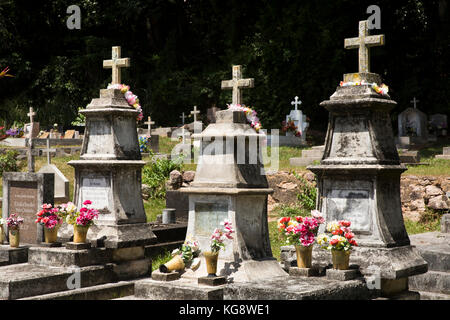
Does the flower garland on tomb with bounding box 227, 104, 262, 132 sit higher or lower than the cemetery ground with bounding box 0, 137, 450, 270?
higher

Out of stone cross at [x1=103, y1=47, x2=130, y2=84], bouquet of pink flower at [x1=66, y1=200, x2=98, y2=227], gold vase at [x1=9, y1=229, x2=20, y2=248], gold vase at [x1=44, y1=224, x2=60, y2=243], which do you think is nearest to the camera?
bouquet of pink flower at [x1=66, y1=200, x2=98, y2=227]

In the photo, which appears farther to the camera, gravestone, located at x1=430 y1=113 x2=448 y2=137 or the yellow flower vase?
gravestone, located at x1=430 y1=113 x2=448 y2=137

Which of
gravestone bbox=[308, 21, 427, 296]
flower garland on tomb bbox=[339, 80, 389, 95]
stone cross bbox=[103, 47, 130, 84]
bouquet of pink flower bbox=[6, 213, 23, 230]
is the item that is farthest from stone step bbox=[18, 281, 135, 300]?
flower garland on tomb bbox=[339, 80, 389, 95]

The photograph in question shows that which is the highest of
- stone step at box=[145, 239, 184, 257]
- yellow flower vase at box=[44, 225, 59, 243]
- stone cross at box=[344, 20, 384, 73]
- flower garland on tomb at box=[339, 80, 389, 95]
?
stone cross at box=[344, 20, 384, 73]

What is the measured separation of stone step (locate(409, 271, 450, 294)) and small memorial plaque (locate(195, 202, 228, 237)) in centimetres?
259

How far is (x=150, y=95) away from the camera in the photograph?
33375 mm

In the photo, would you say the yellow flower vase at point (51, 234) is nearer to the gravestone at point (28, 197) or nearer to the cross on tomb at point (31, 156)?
the gravestone at point (28, 197)

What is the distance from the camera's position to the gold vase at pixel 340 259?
24.2ft

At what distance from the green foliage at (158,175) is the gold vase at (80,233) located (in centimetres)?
799

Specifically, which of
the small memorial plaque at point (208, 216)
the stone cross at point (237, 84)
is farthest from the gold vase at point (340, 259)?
the stone cross at point (237, 84)

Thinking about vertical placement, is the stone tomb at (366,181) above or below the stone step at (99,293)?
above

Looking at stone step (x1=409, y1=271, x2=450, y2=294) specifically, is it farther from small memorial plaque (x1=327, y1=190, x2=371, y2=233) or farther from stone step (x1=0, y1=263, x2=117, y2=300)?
stone step (x1=0, y1=263, x2=117, y2=300)

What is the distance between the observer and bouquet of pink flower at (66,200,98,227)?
908 centimetres

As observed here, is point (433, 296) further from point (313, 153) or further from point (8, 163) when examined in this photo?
point (8, 163)
